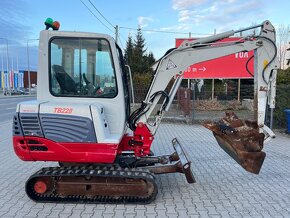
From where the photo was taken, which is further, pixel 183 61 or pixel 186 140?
pixel 186 140

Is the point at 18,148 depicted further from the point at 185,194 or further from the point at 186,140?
the point at 186,140

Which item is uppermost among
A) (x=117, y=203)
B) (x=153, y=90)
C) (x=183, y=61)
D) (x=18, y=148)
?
(x=183, y=61)

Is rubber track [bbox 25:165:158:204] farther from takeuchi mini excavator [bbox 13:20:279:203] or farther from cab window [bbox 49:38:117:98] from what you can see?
cab window [bbox 49:38:117:98]

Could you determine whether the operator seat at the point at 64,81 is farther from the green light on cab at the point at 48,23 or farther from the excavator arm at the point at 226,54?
the excavator arm at the point at 226,54

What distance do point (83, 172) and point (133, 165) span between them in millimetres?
997

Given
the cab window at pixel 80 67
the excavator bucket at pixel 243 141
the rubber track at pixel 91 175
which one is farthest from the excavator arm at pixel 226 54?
the rubber track at pixel 91 175

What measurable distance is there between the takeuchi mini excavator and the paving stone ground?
269mm

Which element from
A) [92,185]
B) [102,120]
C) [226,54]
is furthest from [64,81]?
[226,54]

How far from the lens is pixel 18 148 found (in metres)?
4.43

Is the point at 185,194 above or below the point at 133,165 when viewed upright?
below

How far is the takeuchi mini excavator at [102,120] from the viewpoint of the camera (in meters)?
4.39

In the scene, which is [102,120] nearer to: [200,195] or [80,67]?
[80,67]

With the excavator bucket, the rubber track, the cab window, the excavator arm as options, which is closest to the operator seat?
the cab window

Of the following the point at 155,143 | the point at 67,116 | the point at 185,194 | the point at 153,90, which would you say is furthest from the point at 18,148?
the point at 155,143
